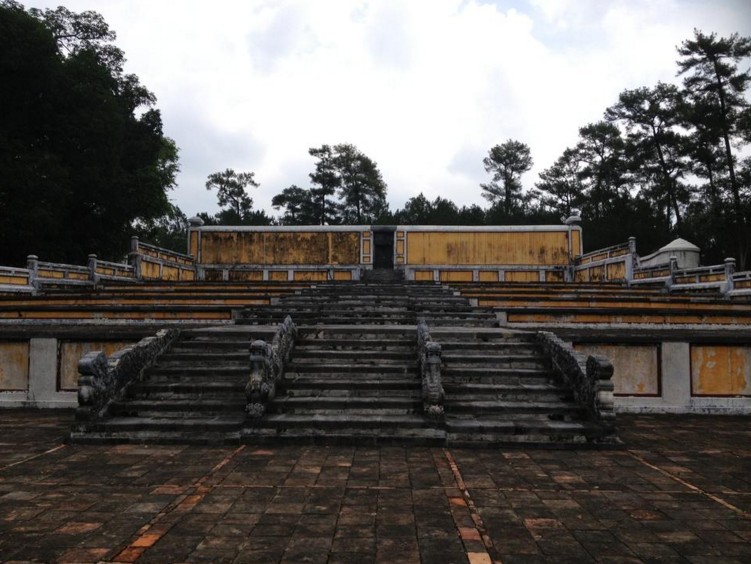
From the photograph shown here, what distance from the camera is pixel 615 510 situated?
13.4 ft

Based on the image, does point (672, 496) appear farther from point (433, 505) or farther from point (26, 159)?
point (26, 159)

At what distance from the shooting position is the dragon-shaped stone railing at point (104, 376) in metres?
6.26

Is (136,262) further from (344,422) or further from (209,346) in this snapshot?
(344,422)

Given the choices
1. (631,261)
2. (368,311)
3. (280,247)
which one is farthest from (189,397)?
(631,261)

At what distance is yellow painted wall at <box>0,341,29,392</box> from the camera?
8.17 m

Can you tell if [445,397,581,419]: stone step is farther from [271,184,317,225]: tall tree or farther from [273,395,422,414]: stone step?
[271,184,317,225]: tall tree

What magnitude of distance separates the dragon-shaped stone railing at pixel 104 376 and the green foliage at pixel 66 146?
18.2 meters

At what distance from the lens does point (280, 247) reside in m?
25.5

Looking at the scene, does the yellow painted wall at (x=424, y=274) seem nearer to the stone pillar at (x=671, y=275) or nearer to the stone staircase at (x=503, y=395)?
the stone pillar at (x=671, y=275)

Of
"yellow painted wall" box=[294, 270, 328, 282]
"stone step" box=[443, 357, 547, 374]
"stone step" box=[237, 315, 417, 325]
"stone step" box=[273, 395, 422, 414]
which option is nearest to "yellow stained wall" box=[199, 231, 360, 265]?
"yellow painted wall" box=[294, 270, 328, 282]

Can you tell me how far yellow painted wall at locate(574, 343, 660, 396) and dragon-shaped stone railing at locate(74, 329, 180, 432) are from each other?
744cm

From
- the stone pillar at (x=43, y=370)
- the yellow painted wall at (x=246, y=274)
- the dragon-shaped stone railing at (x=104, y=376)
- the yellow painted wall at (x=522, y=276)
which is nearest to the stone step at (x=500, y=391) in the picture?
the dragon-shaped stone railing at (x=104, y=376)

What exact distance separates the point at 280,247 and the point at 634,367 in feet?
66.5

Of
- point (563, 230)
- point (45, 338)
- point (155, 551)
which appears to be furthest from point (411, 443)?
point (563, 230)
